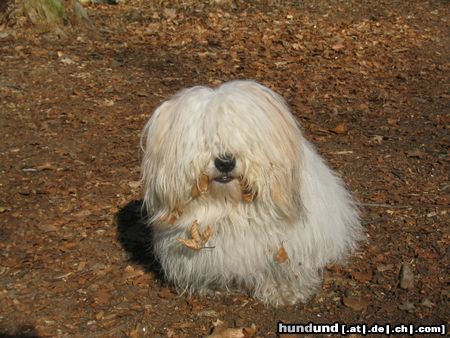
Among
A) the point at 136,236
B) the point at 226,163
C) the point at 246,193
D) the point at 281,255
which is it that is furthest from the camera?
the point at 136,236

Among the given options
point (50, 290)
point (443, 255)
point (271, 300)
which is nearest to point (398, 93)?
point (443, 255)

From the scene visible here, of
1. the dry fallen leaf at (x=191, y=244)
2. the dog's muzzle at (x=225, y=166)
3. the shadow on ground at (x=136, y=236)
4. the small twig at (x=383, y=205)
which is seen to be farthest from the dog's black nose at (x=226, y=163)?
the small twig at (x=383, y=205)

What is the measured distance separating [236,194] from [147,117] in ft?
12.2

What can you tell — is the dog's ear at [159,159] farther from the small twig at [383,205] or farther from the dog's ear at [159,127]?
the small twig at [383,205]

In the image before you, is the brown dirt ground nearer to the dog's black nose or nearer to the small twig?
the small twig

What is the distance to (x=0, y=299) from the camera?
14.4ft

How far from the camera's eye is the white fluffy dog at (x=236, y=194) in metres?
3.51

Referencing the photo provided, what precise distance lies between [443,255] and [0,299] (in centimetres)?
280

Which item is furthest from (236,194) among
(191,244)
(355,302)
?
(355,302)

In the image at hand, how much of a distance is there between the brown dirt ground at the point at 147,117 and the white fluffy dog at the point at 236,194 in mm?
289

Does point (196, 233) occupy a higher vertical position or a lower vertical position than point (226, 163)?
lower

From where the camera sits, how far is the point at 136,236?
5074 millimetres

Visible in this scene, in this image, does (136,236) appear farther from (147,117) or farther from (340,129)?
(340,129)

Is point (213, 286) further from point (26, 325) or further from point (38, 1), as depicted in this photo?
point (38, 1)
